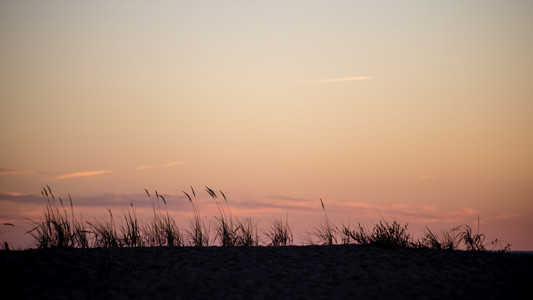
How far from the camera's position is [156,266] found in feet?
23.5

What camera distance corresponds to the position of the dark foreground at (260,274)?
630cm

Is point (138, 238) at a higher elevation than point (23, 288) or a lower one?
Answer: higher

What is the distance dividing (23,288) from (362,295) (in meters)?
3.84

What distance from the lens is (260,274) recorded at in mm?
6922

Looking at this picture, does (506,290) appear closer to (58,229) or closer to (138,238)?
(138,238)

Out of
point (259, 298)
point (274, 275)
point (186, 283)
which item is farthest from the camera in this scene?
point (274, 275)

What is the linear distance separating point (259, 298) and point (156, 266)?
1722mm

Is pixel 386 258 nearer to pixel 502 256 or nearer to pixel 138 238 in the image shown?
pixel 502 256

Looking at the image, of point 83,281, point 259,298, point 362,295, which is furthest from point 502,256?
point 83,281

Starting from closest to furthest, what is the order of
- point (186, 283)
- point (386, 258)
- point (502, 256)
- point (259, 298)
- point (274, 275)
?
1. point (259, 298)
2. point (186, 283)
3. point (274, 275)
4. point (386, 258)
5. point (502, 256)

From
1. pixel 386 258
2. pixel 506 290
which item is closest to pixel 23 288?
pixel 386 258

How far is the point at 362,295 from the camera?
626cm

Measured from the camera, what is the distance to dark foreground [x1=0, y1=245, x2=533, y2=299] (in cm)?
630

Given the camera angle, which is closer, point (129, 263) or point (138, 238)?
point (129, 263)
